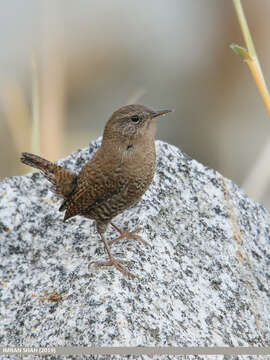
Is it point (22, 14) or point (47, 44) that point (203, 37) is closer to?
point (22, 14)

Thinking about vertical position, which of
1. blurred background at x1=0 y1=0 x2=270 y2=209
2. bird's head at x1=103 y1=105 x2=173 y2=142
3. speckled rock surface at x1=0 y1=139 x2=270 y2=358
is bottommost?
speckled rock surface at x1=0 y1=139 x2=270 y2=358

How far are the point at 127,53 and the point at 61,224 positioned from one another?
4.35 meters

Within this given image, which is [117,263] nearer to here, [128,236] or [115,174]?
[128,236]

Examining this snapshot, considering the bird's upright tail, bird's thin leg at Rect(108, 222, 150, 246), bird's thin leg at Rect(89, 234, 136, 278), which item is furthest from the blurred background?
bird's thin leg at Rect(89, 234, 136, 278)

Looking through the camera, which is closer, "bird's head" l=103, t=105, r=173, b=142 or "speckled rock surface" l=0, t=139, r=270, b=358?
"speckled rock surface" l=0, t=139, r=270, b=358

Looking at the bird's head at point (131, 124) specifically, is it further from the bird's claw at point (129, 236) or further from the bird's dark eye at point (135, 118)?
the bird's claw at point (129, 236)

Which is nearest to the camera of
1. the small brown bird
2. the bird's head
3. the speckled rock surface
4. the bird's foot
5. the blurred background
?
the speckled rock surface

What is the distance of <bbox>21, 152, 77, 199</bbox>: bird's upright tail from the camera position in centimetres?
368

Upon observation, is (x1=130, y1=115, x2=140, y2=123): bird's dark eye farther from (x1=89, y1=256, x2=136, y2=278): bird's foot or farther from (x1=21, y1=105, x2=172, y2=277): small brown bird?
(x1=89, y1=256, x2=136, y2=278): bird's foot

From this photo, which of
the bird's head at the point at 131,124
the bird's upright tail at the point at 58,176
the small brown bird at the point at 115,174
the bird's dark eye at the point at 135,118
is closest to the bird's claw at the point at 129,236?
the small brown bird at the point at 115,174

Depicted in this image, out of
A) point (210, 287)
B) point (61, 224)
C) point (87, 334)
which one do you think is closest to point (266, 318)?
point (210, 287)

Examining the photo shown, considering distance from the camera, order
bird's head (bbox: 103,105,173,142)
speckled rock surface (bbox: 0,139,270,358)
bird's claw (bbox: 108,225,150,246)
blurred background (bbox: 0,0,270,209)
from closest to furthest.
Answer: speckled rock surface (bbox: 0,139,270,358), bird's claw (bbox: 108,225,150,246), bird's head (bbox: 103,105,173,142), blurred background (bbox: 0,0,270,209)

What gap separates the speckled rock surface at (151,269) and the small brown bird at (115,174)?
0.15 metres

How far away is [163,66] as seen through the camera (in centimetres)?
753
